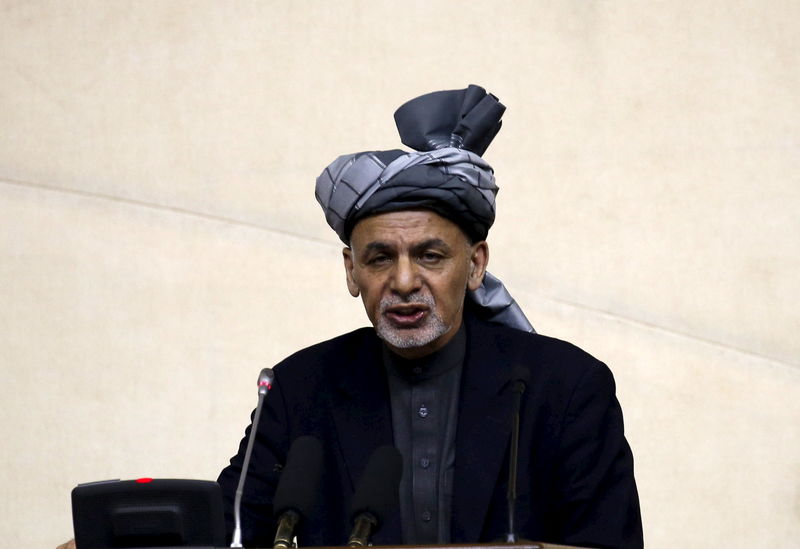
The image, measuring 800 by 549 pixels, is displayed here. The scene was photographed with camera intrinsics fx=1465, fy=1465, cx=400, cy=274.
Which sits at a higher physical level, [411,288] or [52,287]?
[52,287]

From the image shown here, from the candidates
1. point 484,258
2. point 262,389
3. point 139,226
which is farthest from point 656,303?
point 262,389

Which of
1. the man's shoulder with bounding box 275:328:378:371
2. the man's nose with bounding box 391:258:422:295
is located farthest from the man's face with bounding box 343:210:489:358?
the man's shoulder with bounding box 275:328:378:371

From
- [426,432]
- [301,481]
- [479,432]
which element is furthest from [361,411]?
[301,481]

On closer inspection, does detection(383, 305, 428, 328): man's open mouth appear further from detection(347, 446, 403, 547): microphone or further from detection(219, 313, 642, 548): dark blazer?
detection(347, 446, 403, 547): microphone

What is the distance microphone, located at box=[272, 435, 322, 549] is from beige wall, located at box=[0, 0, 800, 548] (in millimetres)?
3209

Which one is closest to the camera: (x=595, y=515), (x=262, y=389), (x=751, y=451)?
(x=262, y=389)

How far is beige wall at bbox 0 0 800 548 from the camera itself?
5434 mm

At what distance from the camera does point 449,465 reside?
292 cm

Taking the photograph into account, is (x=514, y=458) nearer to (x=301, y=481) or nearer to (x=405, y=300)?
(x=301, y=481)

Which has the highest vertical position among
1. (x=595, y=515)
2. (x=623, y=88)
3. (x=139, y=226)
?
(x=623, y=88)

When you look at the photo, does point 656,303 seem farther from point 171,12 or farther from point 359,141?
point 171,12

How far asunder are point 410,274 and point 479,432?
1.12 feet

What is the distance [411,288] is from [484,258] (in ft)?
0.90

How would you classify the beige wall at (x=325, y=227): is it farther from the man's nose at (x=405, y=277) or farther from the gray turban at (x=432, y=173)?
the man's nose at (x=405, y=277)
